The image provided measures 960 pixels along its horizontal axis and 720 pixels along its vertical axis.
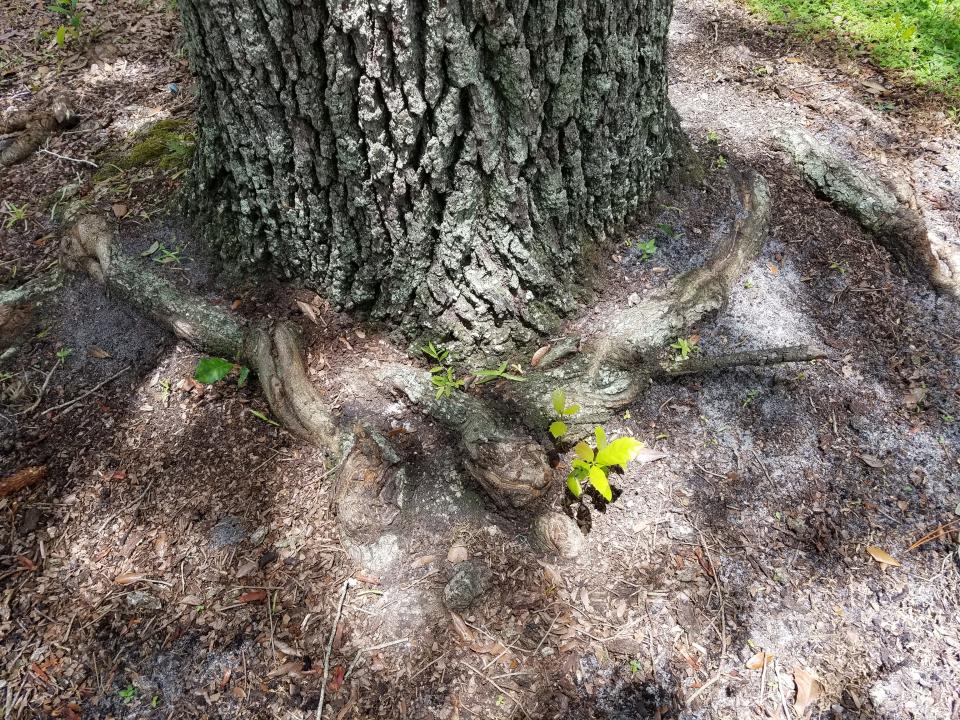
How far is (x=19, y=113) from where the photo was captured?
4023mm

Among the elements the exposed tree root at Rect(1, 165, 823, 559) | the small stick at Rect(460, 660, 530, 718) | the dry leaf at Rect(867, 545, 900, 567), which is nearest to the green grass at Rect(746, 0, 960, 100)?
the exposed tree root at Rect(1, 165, 823, 559)

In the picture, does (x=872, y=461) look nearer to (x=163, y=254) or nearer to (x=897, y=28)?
(x=163, y=254)

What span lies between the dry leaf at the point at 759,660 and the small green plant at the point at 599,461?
0.77 metres

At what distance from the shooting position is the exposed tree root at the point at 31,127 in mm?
3824

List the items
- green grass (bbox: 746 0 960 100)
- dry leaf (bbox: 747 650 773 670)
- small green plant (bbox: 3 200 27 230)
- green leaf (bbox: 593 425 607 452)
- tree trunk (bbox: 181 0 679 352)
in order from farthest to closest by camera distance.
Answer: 1. green grass (bbox: 746 0 960 100)
2. small green plant (bbox: 3 200 27 230)
3. green leaf (bbox: 593 425 607 452)
4. dry leaf (bbox: 747 650 773 670)
5. tree trunk (bbox: 181 0 679 352)

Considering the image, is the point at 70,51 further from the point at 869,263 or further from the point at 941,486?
the point at 941,486

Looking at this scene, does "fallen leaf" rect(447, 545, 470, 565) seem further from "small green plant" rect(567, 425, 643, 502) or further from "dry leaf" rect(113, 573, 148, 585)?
"dry leaf" rect(113, 573, 148, 585)

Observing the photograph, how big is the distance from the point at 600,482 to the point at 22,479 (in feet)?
8.06

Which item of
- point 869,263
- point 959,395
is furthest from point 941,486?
point 869,263

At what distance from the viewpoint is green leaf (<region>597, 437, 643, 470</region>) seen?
2.44m

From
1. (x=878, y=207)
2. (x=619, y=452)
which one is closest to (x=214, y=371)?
(x=619, y=452)

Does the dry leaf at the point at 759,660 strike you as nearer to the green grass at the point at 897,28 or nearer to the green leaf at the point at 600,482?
the green leaf at the point at 600,482

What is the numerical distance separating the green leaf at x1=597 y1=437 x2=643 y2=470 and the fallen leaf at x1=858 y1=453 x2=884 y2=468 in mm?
1105

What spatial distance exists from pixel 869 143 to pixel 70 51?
19.4 ft
